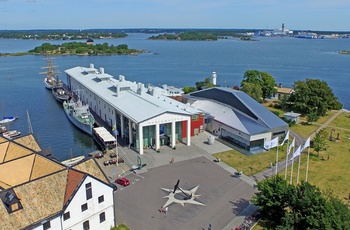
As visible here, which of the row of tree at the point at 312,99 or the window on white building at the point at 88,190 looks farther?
the row of tree at the point at 312,99

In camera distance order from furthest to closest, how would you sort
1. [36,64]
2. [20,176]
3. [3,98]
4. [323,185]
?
[36,64]
[3,98]
[323,185]
[20,176]

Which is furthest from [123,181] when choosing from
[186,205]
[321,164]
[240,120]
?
[321,164]

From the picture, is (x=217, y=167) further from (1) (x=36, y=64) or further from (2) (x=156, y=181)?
(1) (x=36, y=64)

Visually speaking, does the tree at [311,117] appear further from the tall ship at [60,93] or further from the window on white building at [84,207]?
the tall ship at [60,93]

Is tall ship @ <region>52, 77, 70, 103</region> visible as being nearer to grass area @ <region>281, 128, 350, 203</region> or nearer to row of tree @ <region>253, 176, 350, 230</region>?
grass area @ <region>281, 128, 350, 203</region>

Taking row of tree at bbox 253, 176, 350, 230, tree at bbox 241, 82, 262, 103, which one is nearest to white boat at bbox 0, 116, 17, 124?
tree at bbox 241, 82, 262, 103

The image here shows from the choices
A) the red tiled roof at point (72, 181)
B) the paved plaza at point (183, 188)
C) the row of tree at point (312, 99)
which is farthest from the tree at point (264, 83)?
the red tiled roof at point (72, 181)

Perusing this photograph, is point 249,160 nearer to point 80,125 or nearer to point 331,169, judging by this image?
point 331,169

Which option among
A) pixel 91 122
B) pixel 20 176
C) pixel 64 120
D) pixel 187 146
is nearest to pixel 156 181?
pixel 187 146
